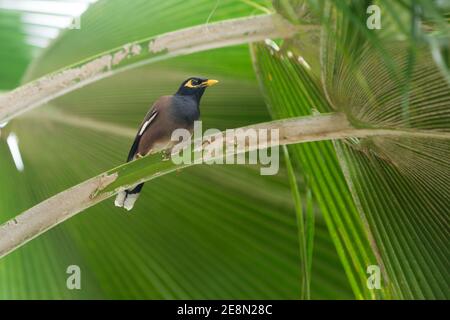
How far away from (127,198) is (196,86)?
0.25 metres

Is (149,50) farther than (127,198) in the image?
No

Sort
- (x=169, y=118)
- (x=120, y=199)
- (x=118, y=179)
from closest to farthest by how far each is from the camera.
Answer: (x=118, y=179)
(x=120, y=199)
(x=169, y=118)

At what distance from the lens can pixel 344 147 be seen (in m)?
0.87

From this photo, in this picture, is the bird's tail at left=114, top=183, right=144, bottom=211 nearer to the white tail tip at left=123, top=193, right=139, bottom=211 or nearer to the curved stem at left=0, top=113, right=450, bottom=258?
the white tail tip at left=123, top=193, right=139, bottom=211

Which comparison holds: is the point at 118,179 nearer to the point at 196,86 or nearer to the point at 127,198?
the point at 127,198

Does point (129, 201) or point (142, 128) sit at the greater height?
point (142, 128)

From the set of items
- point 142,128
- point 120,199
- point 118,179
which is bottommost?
point 118,179

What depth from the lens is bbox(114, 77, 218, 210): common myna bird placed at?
48.1 inches

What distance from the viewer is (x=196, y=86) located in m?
1.22

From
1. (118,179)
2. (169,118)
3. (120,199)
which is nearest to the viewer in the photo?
(118,179)

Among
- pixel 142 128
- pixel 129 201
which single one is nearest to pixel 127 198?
pixel 129 201

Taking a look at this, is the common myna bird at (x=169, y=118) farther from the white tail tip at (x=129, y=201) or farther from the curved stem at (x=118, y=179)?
the curved stem at (x=118, y=179)
